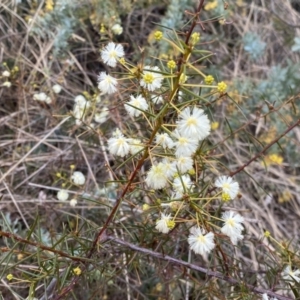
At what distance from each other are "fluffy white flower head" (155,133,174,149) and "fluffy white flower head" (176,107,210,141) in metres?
0.07

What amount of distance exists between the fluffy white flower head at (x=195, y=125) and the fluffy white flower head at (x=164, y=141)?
2.8 inches

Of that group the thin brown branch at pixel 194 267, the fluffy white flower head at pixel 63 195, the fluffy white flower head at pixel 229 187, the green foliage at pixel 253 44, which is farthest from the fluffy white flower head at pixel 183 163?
the green foliage at pixel 253 44

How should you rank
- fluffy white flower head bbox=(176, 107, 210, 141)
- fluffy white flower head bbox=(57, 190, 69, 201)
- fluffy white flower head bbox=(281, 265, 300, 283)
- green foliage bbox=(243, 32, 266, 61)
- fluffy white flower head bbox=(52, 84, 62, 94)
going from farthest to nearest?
green foliage bbox=(243, 32, 266, 61) < fluffy white flower head bbox=(52, 84, 62, 94) < fluffy white flower head bbox=(57, 190, 69, 201) < fluffy white flower head bbox=(281, 265, 300, 283) < fluffy white flower head bbox=(176, 107, 210, 141)

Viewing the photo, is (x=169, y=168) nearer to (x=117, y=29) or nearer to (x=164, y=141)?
(x=164, y=141)

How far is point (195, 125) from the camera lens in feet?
2.20

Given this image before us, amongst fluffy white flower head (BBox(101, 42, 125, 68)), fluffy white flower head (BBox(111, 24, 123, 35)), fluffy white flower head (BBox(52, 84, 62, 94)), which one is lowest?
fluffy white flower head (BBox(52, 84, 62, 94))

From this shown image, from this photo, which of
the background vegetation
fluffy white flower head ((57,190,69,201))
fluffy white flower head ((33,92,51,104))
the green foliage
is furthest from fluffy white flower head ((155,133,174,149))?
the green foliage

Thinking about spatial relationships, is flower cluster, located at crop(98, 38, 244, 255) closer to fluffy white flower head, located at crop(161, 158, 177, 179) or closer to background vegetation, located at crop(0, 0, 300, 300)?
fluffy white flower head, located at crop(161, 158, 177, 179)

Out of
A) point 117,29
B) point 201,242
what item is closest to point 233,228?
point 201,242

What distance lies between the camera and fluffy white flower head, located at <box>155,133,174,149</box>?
2.47ft

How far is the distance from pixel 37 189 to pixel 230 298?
2.68 feet

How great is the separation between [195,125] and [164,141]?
10 cm

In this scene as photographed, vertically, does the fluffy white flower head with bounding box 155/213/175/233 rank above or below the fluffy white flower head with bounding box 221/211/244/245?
below

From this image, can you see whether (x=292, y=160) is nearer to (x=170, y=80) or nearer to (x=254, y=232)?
(x=254, y=232)
